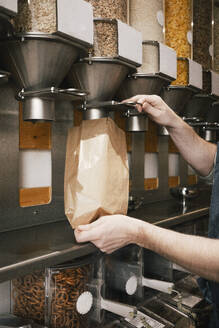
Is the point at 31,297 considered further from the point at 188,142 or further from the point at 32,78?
the point at 188,142

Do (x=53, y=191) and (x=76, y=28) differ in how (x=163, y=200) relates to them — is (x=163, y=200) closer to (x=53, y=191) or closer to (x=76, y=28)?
(x=53, y=191)

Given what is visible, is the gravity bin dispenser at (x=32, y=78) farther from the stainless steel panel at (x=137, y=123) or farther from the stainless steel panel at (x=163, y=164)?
the stainless steel panel at (x=163, y=164)

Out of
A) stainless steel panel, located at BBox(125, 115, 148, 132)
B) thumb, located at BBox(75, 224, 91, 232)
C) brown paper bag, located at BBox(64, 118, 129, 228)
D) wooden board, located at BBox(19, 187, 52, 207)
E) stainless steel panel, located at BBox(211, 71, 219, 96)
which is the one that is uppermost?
stainless steel panel, located at BBox(211, 71, 219, 96)

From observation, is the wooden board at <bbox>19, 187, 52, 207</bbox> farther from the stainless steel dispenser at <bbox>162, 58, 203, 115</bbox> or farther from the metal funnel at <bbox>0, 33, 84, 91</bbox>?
the stainless steel dispenser at <bbox>162, 58, 203, 115</bbox>

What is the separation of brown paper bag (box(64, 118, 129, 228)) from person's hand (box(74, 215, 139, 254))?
0.03 meters

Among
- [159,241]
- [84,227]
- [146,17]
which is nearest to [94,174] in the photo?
[84,227]

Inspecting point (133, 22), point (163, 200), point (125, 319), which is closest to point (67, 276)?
point (125, 319)

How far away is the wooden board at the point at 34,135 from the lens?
126 cm

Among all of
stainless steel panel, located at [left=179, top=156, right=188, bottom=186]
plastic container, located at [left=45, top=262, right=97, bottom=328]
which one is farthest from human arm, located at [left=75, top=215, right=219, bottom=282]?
stainless steel panel, located at [left=179, top=156, right=188, bottom=186]

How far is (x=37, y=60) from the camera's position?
960 millimetres

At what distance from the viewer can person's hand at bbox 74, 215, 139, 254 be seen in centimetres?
95

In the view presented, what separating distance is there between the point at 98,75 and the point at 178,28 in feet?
2.35

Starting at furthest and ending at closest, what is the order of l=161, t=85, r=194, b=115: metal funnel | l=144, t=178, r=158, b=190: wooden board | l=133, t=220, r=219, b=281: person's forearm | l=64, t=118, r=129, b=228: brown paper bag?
l=144, t=178, r=158, b=190: wooden board
l=161, t=85, r=194, b=115: metal funnel
l=64, t=118, r=129, b=228: brown paper bag
l=133, t=220, r=219, b=281: person's forearm

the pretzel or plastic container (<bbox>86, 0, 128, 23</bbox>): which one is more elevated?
plastic container (<bbox>86, 0, 128, 23</bbox>)
